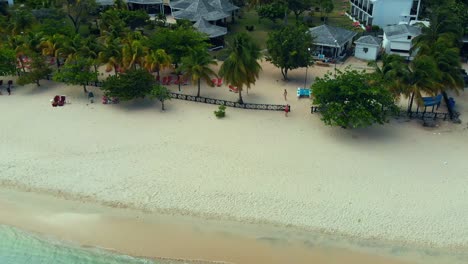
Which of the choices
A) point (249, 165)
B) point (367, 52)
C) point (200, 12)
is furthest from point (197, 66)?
point (367, 52)

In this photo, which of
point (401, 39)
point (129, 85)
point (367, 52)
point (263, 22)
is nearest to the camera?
point (129, 85)

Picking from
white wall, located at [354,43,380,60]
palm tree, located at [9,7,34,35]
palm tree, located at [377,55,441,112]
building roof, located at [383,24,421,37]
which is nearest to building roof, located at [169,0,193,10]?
palm tree, located at [9,7,34,35]

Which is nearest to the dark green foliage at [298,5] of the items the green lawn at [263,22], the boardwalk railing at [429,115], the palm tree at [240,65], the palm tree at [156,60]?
the green lawn at [263,22]

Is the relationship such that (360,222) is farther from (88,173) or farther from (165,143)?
(88,173)

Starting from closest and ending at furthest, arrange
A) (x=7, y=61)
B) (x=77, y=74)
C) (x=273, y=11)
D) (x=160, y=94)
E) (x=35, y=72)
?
(x=160, y=94), (x=77, y=74), (x=7, y=61), (x=35, y=72), (x=273, y=11)

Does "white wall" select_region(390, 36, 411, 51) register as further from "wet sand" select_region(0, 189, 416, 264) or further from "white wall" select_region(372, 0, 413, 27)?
"wet sand" select_region(0, 189, 416, 264)

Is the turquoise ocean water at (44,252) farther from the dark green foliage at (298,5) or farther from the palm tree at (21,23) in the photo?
the dark green foliage at (298,5)

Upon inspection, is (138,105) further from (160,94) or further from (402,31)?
(402,31)
